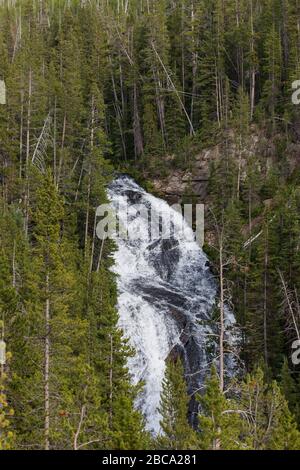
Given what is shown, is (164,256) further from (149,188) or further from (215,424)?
(215,424)

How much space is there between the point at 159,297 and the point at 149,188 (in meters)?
16.4

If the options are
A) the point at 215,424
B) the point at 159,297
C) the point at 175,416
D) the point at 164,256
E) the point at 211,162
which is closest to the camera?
the point at 215,424

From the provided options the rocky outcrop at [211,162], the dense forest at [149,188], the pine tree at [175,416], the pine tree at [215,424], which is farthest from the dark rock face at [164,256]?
the pine tree at [215,424]

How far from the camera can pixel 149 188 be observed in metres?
50.8

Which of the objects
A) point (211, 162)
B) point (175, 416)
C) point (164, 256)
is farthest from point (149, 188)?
point (175, 416)

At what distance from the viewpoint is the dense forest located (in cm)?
1991

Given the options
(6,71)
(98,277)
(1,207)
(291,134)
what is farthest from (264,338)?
(6,71)

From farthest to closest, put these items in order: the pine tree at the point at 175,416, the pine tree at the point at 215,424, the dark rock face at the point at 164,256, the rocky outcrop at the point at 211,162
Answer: the rocky outcrop at the point at 211,162 → the dark rock face at the point at 164,256 → the pine tree at the point at 175,416 → the pine tree at the point at 215,424

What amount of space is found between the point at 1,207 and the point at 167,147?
2204cm

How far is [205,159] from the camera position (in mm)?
51125

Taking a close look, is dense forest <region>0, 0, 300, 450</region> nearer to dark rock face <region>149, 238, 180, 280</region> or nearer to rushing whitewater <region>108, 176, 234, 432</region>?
rushing whitewater <region>108, 176, 234, 432</region>

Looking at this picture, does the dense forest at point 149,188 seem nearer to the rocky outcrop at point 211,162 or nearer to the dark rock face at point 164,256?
the rocky outcrop at point 211,162

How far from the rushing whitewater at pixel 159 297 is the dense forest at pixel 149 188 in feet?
3.95

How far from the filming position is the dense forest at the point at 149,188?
19.9 metres
